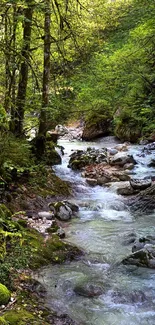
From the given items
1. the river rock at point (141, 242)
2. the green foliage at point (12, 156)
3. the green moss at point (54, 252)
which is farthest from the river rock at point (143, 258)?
the green foliage at point (12, 156)

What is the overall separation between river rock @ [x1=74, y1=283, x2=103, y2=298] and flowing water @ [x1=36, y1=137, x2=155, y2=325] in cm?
5

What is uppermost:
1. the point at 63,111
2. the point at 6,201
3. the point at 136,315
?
the point at 63,111

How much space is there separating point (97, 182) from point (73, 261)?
5.66 meters

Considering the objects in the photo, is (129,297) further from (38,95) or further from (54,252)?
(38,95)

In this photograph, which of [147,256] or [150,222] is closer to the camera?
[147,256]

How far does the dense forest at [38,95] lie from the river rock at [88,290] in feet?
2.34

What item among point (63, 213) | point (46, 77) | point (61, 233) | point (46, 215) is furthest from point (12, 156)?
point (46, 77)

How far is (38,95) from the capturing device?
910 centimetres

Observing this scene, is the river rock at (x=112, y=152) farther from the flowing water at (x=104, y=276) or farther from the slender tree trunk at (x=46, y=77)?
the flowing water at (x=104, y=276)

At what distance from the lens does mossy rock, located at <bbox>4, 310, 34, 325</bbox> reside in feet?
10.3

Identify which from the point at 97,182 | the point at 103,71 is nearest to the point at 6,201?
the point at 97,182

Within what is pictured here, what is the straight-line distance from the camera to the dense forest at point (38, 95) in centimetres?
443

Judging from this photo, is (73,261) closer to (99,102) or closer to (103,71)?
(99,102)

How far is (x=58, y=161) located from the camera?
40.9ft
